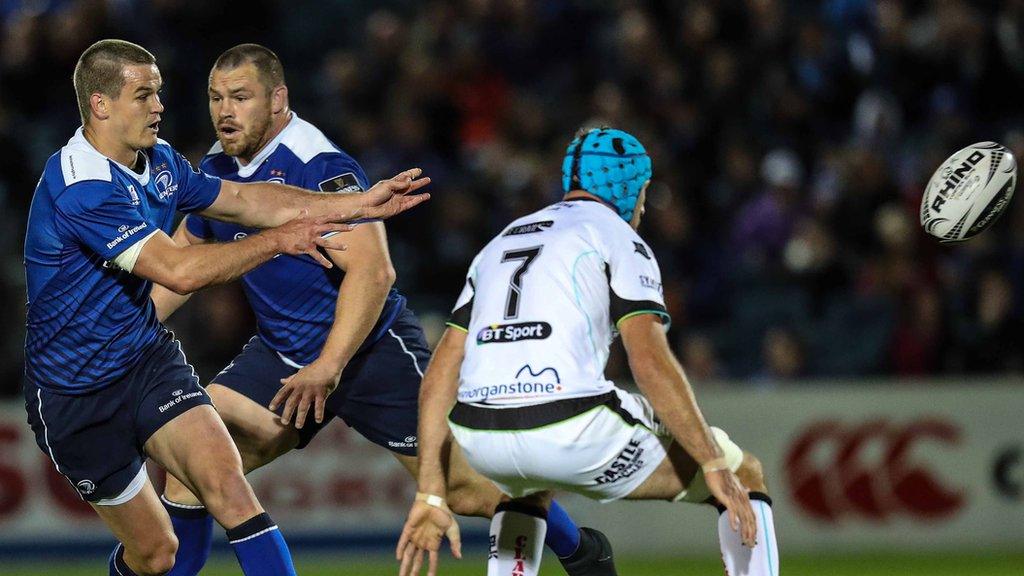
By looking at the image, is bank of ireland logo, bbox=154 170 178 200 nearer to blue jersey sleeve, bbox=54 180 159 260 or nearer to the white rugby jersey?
blue jersey sleeve, bbox=54 180 159 260

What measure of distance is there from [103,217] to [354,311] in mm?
1231

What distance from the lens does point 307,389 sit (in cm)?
658

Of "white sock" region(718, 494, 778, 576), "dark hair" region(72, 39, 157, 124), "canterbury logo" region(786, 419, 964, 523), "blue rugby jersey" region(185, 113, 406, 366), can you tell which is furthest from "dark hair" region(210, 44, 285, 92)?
"canterbury logo" region(786, 419, 964, 523)

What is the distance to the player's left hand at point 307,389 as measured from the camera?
21.5 feet

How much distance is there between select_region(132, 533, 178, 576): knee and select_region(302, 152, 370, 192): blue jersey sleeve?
1.69m

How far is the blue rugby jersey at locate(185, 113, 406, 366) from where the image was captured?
712 centimetres

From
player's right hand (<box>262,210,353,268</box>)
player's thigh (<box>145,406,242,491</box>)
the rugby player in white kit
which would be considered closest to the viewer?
the rugby player in white kit

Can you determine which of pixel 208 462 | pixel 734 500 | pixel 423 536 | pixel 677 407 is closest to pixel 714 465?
pixel 734 500

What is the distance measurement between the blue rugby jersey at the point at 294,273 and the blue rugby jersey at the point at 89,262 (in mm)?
638

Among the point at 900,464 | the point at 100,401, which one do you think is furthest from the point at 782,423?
the point at 100,401

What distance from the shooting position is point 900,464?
1172 cm

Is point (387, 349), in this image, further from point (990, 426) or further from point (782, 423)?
point (990, 426)

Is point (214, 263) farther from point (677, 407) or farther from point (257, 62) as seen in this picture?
point (677, 407)

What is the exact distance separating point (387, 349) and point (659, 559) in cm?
504
